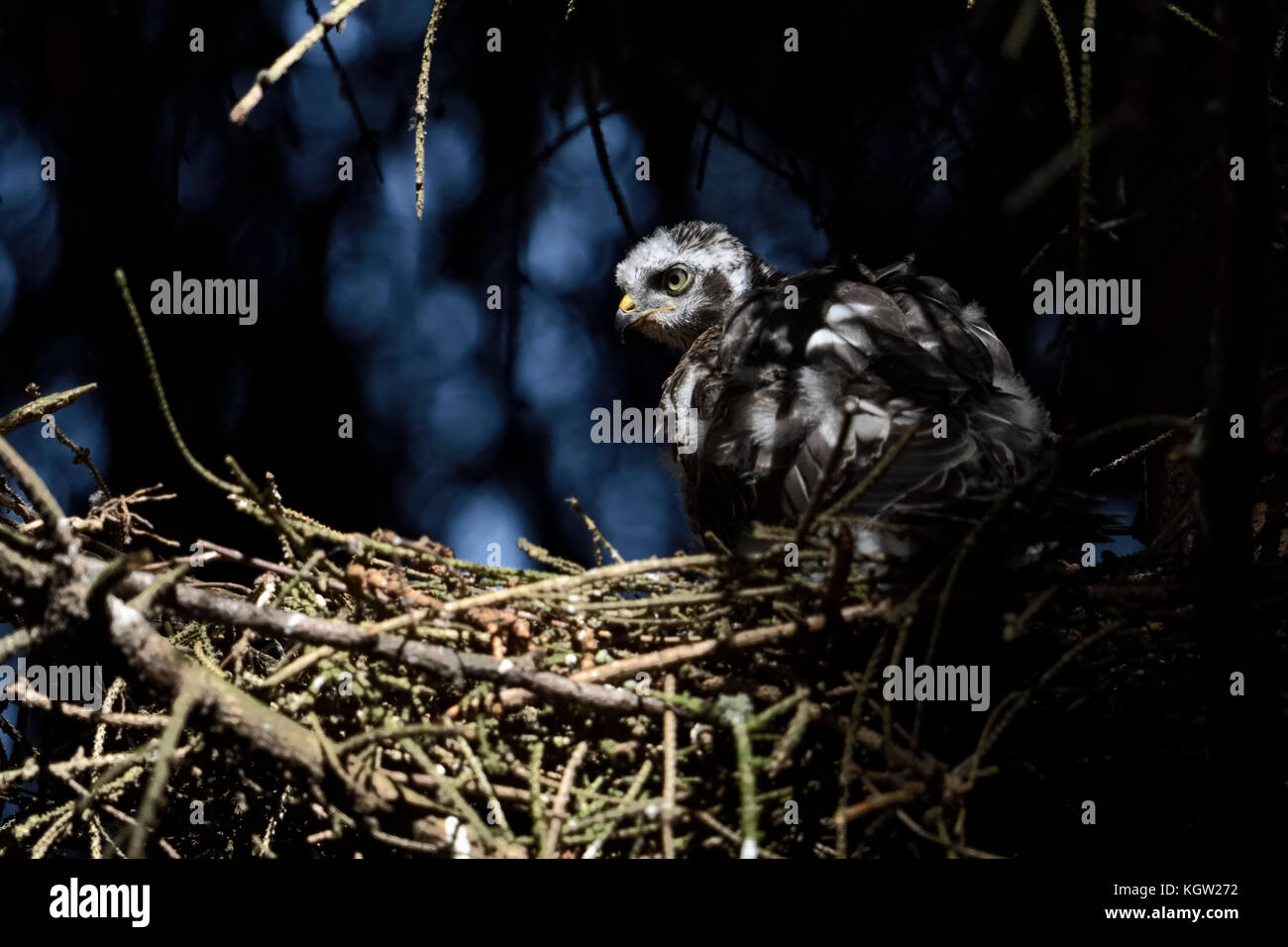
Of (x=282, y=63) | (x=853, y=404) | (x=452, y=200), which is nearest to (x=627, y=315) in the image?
(x=452, y=200)

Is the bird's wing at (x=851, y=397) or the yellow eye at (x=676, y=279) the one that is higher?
the yellow eye at (x=676, y=279)

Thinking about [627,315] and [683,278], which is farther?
[683,278]

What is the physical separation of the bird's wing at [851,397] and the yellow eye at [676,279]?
2.06ft

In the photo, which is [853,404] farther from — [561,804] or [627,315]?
[627,315]

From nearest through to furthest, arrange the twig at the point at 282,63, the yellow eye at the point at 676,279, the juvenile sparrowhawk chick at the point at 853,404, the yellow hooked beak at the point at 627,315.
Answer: the twig at the point at 282,63 < the juvenile sparrowhawk chick at the point at 853,404 < the yellow hooked beak at the point at 627,315 < the yellow eye at the point at 676,279

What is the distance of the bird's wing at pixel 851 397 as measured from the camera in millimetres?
1730

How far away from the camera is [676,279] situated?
10.1 ft

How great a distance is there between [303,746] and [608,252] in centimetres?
219

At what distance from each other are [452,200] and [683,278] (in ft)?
2.73

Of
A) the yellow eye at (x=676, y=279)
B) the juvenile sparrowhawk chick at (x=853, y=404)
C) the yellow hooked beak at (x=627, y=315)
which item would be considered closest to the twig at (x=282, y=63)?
the juvenile sparrowhawk chick at (x=853, y=404)

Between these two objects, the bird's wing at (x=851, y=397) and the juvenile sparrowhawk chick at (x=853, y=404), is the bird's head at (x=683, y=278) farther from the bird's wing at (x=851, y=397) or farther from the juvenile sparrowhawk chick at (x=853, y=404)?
the bird's wing at (x=851, y=397)

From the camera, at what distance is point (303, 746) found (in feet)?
3.54
